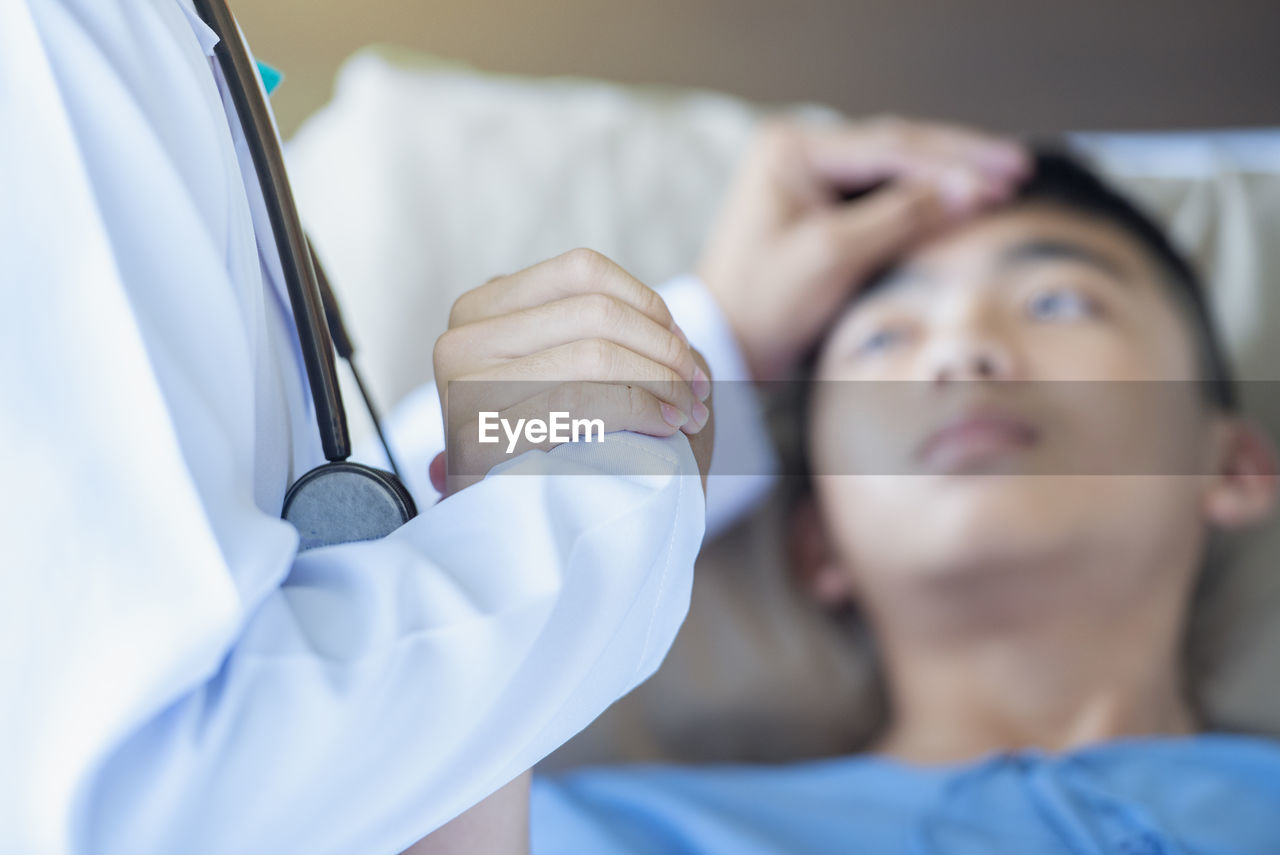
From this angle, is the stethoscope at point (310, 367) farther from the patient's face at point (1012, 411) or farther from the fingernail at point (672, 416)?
the patient's face at point (1012, 411)

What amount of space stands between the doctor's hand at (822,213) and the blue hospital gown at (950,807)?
440 mm

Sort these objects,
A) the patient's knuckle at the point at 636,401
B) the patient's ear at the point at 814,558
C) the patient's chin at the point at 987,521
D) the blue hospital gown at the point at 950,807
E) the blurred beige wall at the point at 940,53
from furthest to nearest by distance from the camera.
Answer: the blurred beige wall at the point at 940,53, the patient's ear at the point at 814,558, the patient's chin at the point at 987,521, the blue hospital gown at the point at 950,807, the patient's knuckle at the point at 636,401

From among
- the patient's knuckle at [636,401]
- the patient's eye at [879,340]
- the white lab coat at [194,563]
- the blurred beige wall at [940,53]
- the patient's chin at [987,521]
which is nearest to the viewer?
the white lab coat at [194,563]

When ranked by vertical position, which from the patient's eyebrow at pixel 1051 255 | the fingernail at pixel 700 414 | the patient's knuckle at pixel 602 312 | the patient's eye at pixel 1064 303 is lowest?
the patient's eye at pixel 1064 303

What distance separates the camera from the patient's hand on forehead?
38.2 inches

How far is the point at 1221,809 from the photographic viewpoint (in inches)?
33.8

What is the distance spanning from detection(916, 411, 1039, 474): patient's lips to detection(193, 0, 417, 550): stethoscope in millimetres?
621

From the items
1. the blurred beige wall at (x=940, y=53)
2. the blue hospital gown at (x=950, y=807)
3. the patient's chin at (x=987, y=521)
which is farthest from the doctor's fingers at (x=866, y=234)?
the blurred beige wall at (x=940, y=53)

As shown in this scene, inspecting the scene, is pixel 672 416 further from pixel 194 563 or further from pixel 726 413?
pixel 726 413

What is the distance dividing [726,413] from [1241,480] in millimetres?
545

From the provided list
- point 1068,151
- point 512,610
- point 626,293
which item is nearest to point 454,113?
point 1068,151

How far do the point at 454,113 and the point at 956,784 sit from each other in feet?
2.86

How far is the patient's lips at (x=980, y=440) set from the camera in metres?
0.96

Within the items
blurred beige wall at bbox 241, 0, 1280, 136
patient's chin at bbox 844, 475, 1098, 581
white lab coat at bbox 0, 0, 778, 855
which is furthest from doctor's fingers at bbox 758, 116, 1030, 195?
white lab coat at bbox 0, 0, 778, 855
